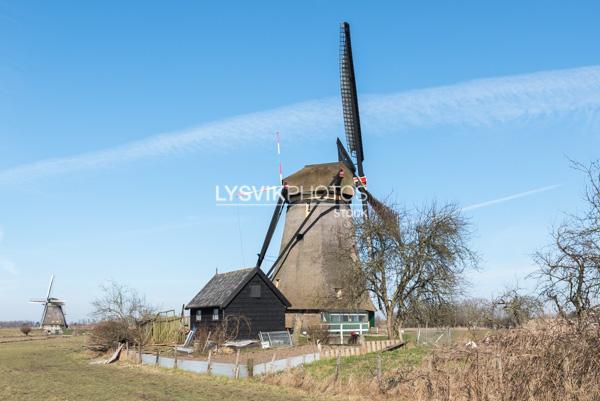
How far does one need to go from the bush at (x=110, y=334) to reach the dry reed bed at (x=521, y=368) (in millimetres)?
22122

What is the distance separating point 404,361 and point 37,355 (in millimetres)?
25674

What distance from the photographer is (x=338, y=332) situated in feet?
120

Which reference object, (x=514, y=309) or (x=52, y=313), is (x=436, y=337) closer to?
(x=514, y=309)

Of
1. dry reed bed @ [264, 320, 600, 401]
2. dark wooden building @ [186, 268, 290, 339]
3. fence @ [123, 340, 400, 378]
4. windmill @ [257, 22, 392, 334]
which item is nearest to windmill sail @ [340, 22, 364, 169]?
windmill @ [257, 22, 392, 334]

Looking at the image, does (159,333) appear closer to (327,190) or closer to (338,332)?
(338,332)

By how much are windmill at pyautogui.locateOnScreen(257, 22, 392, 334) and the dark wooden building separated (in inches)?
89.7

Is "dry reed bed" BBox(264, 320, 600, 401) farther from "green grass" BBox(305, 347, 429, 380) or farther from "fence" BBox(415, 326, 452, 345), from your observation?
"green grass" BBox(305, 347, 429, 380)

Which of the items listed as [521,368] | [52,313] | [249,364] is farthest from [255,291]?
[52,313]

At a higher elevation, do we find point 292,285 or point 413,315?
point 292,285

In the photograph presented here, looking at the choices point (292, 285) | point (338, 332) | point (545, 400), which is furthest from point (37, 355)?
point (545, 400)

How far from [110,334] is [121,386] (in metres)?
14.2

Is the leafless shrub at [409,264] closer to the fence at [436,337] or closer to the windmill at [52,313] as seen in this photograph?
the fence at [436,337]

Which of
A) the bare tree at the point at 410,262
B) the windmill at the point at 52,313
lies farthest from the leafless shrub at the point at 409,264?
the windmill at the point at 52,313

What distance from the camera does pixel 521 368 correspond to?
41.4 feet
